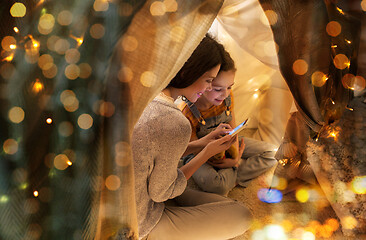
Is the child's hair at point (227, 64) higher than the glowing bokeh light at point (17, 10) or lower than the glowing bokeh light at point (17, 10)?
lower

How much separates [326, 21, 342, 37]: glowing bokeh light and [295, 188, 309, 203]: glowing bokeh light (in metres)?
0.80

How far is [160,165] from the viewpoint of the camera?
0.94m

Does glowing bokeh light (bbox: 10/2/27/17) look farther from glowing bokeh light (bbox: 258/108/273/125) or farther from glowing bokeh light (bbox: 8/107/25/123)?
glowing bokeh light (bbox: 258/108/273/125)

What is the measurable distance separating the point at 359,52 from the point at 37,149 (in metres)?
0.96

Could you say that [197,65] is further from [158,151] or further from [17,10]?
[17,10]

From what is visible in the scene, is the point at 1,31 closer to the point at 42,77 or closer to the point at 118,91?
the point at 42,77

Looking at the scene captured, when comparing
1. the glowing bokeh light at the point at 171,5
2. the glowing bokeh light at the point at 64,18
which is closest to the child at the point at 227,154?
the glowing bokeh light at the point at 171,5

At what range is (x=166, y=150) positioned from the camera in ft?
3.03

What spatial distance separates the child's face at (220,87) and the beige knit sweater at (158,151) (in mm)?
478

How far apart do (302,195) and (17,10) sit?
1353mm

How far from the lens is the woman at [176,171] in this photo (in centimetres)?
91

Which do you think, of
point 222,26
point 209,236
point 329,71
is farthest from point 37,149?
point 222,26

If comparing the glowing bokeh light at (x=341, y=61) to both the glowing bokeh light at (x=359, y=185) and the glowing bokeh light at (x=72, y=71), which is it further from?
the glowing bokeh light at (x=72, y=71)

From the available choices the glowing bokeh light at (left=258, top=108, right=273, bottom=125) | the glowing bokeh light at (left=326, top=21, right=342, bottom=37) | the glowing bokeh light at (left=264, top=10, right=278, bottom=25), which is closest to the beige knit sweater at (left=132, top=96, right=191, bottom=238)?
the glowing bokeh light at (left=264, top=10, right=278, bottom=25)
